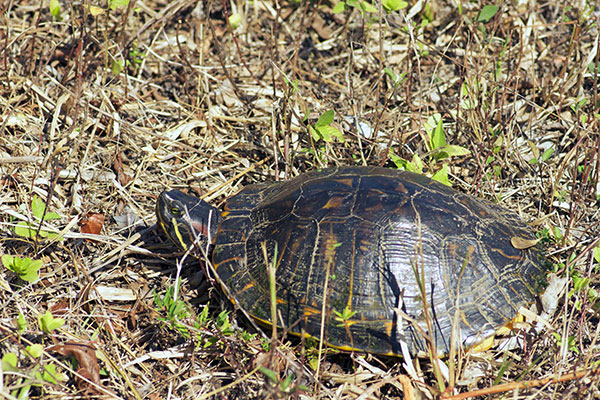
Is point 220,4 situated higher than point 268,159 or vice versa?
point 220,4

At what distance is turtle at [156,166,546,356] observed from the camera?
3.07 meters

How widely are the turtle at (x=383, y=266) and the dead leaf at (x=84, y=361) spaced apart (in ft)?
2.74

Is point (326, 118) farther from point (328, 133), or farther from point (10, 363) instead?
point (10, 363)

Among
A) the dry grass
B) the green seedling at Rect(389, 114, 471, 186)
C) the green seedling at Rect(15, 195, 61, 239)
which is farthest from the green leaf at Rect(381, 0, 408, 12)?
the green seedling at Rect(15, 195, 61, 239)

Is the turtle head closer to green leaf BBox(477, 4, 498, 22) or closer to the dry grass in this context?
the dry grass

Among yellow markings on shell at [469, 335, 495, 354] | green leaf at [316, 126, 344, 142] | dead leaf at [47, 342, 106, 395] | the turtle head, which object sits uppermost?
green leaf at [316, 126, 344, 142]

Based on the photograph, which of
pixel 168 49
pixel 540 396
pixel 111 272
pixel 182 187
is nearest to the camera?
pixel 540 396

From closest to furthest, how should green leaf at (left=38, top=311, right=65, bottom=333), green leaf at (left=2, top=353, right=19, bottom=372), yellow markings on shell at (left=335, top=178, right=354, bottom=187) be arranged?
green leaf at (left=2, top=353, right=19, bottom=372) → green leaf at (left=38, top=311, right=65, bottom=333) → yellow markings on shell at (left=335, top=178, right=354, bottom=187)

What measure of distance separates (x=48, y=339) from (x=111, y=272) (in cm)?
66

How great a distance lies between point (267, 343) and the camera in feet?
10.5

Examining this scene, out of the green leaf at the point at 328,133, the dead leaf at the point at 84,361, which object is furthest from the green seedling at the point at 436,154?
the dead leaf at the point at 84,361

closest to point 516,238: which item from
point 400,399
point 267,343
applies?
point 400,399

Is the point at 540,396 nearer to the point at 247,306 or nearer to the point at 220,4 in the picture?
the point at 247,306

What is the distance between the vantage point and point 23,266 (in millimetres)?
3287
